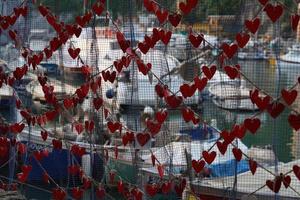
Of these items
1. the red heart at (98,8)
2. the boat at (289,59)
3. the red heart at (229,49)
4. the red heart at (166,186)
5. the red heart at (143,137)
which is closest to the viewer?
the red heart at (229,49)

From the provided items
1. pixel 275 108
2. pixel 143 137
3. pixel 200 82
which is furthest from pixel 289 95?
pixel 143 137

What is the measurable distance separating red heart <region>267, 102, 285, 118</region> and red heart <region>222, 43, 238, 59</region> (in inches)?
15.6

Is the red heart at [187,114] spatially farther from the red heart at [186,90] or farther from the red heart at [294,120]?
the red heart at [294,120]

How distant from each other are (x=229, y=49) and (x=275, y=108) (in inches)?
17.1

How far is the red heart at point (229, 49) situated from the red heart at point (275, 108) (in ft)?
1.30

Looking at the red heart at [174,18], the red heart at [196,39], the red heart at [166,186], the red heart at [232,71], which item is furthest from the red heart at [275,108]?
the red heart at [166,186]

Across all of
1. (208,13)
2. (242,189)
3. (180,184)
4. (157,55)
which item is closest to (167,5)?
(208,13)

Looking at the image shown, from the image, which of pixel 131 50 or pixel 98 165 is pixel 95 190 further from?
pixel 131 50

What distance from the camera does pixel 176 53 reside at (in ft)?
16.3

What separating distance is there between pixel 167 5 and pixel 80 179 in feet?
4.66

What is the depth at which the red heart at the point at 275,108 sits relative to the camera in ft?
9.76

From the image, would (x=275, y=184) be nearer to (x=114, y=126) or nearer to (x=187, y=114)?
(x=187, y=114)

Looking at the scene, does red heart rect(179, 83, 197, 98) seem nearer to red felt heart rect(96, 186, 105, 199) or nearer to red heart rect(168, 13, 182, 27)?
red heart rect(168, 13, 182, 27)

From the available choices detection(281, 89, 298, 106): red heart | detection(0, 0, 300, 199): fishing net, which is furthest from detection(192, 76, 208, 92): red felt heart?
detection(281, 89, 298, 106): red heart
